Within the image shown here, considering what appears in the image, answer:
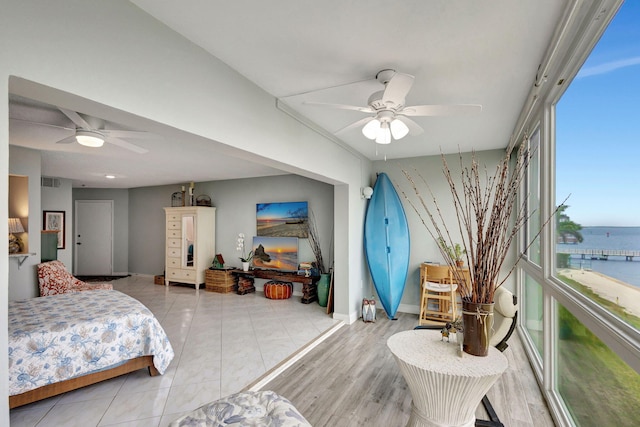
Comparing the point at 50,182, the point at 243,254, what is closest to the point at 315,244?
the point at 243,254

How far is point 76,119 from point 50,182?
448 centimetres

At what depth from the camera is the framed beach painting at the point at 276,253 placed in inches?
229

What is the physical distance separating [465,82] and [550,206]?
115 cm

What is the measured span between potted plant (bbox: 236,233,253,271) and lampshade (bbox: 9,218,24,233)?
10.6ft

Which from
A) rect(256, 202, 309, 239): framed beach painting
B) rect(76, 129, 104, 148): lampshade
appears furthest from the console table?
rect(76, 129, 104, 148): lampshade

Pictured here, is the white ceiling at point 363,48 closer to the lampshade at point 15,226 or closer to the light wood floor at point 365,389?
the lampshade at point 15,226

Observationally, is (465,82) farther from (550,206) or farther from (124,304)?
(124,304)

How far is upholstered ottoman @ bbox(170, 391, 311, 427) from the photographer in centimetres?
145

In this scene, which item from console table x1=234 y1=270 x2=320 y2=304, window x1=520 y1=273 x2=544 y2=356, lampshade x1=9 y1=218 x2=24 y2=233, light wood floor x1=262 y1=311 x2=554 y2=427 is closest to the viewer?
light wood floor x1=262 y1=311 x2=554 y2=427

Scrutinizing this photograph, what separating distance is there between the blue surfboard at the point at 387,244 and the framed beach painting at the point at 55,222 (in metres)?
6.18

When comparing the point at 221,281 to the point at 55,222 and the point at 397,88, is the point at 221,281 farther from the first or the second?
the point at 397,88

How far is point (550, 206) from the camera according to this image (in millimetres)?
2412

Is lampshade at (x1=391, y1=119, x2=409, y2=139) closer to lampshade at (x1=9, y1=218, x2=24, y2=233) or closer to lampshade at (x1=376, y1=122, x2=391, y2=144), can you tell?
lampshade at (x1=376, y1=122, x2=391, y2=144)

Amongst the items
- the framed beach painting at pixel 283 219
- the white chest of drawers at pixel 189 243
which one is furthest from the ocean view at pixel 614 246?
the white chest of drawers at pixel 189 243
